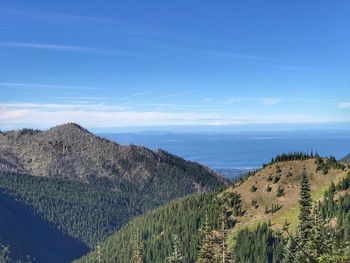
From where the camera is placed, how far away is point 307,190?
80.8 meters

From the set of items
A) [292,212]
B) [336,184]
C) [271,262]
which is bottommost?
[271,262]

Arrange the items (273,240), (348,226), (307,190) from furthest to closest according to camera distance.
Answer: (273,240), (348,226), (307,190)

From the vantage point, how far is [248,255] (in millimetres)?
199000

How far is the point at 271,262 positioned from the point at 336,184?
1674 inches

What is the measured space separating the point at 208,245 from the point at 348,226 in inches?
4199

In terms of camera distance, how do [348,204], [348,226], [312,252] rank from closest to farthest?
[312,252], [348,226], [348,204]

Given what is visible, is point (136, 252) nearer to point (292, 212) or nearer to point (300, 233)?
point (300, 233)

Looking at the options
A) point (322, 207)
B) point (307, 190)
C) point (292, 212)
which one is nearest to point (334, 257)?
point (307, 190)

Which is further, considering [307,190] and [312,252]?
[307,190]

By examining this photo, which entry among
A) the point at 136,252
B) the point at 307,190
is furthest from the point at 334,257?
the point at 136,252

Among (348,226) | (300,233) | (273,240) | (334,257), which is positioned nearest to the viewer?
(334,257)

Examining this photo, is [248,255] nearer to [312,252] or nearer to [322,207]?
[322,207]

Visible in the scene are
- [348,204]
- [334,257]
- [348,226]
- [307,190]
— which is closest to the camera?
[334,257]

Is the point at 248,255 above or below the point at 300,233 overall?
below
